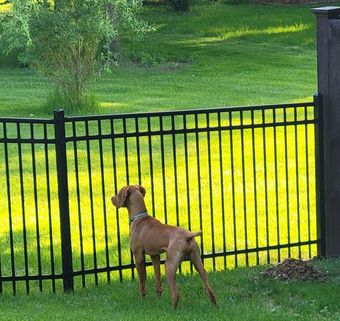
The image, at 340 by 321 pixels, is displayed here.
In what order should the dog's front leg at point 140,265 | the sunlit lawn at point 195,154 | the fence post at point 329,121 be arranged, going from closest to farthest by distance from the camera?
the dog's front leg at point 140,265, the fence post at point 329,121, the sunlit lawn at point 195,154

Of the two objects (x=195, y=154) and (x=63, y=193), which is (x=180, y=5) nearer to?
(x=195, y=154)

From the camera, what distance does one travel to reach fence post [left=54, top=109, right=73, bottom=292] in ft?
25.3

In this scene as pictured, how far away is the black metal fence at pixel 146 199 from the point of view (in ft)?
25.9

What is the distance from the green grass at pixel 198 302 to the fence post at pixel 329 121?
2.40ft

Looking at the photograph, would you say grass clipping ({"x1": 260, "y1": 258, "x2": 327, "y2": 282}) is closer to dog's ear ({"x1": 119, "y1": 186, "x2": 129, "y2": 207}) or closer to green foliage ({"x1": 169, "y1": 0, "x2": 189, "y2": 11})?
dog's ear ({"x1": 119, "y1": 186, "x2": 129, "y2": 207})

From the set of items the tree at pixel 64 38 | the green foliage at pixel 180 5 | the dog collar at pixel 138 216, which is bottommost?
the dog collar at pixel 138 216

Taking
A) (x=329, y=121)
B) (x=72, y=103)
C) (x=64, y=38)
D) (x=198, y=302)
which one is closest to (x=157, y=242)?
(x=198, y=302)

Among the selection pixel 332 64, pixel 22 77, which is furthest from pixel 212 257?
pixel 22 77

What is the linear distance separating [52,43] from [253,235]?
10.6 m

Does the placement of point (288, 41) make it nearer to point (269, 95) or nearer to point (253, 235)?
point (269, 95)

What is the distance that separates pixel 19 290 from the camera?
8.12 m

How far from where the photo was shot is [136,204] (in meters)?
7.33

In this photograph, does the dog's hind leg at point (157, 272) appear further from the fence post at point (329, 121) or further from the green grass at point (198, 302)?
the fence post at point (329, 121)

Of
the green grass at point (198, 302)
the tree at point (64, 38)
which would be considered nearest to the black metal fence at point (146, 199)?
the green grass at point (198, 302)
